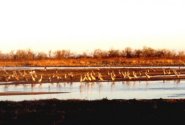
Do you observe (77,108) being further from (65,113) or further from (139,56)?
(139,56)

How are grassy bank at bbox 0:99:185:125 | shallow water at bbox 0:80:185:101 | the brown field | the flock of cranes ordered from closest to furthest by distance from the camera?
grassy bank at bbox 0:99:185:125 < shallow water at bbox 0:80:185:101 < the brown field < the flock of cranes

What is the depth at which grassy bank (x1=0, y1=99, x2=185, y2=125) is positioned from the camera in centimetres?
1411

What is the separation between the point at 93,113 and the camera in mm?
15477

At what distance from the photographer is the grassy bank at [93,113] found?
14.1 m

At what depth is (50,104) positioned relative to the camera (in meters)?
18.8

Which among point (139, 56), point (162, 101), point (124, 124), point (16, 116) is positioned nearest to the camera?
point (124, 124)

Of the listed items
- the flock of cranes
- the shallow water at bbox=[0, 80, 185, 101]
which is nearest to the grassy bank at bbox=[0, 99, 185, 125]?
the shallow water at bbox=[0, 80, 185, 101]

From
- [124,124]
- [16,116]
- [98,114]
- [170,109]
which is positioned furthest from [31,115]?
[170,109]

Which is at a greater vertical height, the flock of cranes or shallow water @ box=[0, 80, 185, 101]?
shallow water @ box=[0, 80, 185, 101]

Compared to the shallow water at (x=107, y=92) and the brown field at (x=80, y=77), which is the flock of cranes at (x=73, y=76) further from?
the shallow water at (x=107, y=92)

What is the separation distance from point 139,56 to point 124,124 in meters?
111

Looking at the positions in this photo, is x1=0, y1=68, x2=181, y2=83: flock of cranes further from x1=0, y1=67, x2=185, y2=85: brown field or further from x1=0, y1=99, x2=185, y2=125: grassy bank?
x1=0, y1=99, x2=185, y2=125: grassy bank

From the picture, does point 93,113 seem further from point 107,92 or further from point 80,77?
point 80,77

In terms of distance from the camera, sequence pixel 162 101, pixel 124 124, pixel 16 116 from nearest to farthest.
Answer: pixel 124 124 → pixel 16 116 → pixel 162 101
